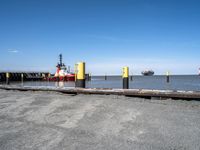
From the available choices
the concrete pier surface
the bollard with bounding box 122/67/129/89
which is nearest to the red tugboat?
the bollard with bounding box 122/67/129/89

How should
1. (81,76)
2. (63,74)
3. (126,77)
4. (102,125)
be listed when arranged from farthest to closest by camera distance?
(63,74), (126,77), (81,76), (102,125)

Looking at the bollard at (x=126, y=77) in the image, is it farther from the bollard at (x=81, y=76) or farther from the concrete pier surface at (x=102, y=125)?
the concrete pier surface at (x=102, y=125)

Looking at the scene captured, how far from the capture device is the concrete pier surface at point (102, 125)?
2959 mm

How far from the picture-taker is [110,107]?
4.66 metres

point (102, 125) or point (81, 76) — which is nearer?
point (102, 125)

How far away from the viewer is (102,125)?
12.0ft

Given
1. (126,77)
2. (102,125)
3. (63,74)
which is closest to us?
(102,125)

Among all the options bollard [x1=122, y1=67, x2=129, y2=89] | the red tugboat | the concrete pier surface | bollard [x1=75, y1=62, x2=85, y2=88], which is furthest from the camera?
the red tugboat

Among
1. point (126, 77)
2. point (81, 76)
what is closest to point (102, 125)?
point (81, 76)

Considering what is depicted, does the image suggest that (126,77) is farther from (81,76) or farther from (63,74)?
(63,74)

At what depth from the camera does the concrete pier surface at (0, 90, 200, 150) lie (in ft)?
9.71

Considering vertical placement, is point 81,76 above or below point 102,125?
above

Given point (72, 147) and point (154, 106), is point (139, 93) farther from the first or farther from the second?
point (72, 147)

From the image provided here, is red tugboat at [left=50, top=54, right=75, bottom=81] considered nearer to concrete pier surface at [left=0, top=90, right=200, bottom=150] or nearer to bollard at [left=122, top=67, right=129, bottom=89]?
bollard at [left=122, top=67, right=129, bottom=89]
